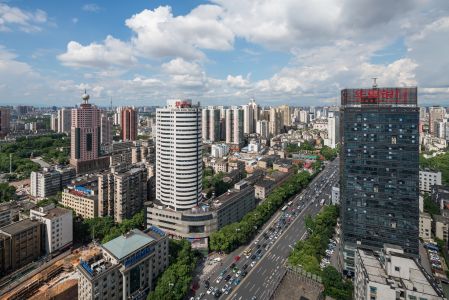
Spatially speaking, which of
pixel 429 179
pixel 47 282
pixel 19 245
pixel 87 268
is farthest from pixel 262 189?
pixel 19 245

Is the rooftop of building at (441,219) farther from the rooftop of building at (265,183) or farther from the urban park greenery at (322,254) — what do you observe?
the rooftop of building at (265,183)

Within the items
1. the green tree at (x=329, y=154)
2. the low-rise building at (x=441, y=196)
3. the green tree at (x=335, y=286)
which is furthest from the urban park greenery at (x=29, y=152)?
the low-rise building at (x=441, y=196)

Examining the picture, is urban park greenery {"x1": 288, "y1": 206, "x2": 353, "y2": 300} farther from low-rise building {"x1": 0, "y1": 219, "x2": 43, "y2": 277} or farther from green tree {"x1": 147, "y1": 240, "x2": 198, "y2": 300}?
low-rise building {"x1": 0, "y1": 219, "x2": 43, "y2": 277}

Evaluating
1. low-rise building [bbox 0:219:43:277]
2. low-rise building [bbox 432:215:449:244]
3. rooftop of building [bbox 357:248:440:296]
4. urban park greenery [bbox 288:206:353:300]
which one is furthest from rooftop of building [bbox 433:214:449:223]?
low-rise building [bbox 0:219:43:277]

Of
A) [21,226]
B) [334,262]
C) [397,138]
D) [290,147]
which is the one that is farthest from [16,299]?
[290,147]

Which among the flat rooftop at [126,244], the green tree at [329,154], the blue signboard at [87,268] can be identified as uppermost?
the green tree at [329,154]

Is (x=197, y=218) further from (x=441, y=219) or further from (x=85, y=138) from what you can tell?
(x=85, y=138)
